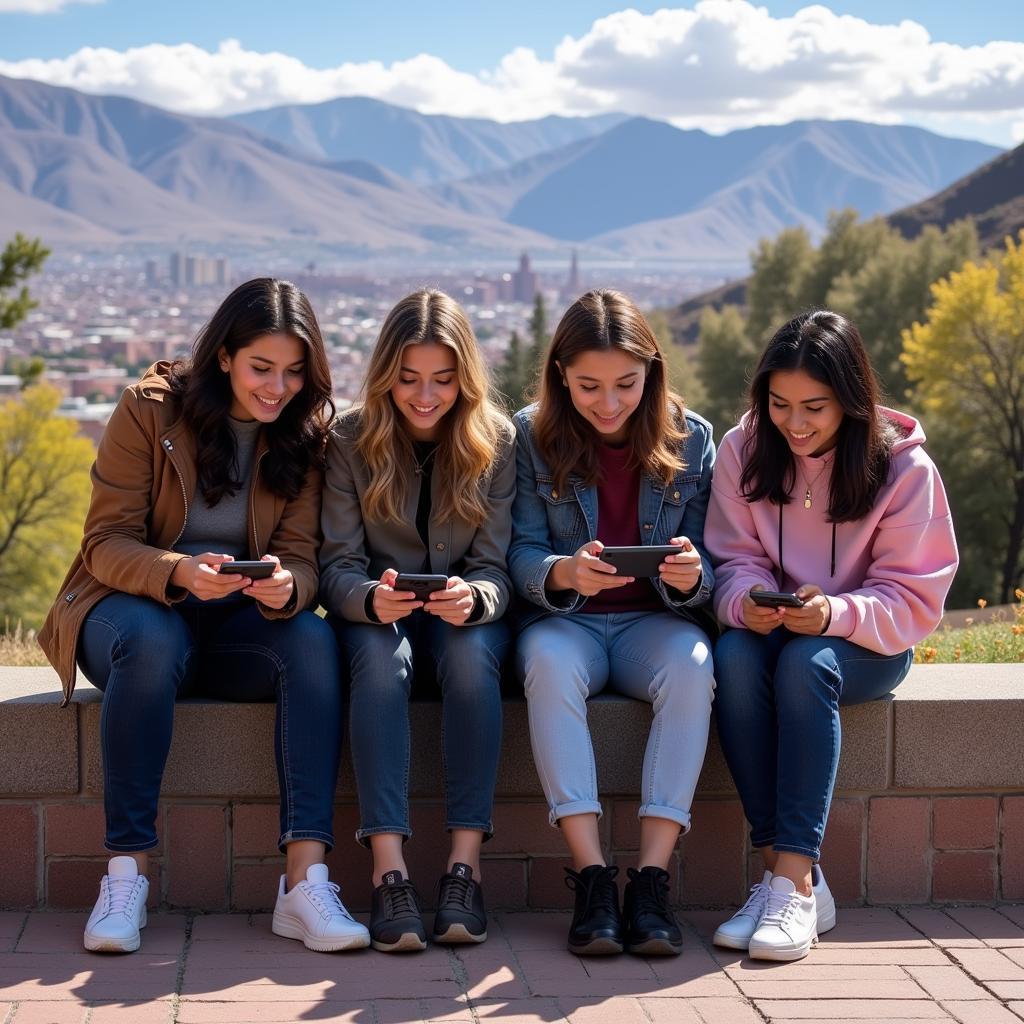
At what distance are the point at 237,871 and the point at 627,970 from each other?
1007mm

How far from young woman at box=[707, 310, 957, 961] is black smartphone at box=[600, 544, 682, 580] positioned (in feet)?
0.74

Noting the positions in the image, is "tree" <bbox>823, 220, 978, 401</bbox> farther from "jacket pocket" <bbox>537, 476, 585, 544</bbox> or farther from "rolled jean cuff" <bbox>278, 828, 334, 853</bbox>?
"rolled jean cuff" <bbox>278, 828, 334, 853</bbox>

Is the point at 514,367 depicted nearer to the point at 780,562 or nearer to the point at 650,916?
the point at 780,562

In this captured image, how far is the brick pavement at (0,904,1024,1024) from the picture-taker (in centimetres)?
267

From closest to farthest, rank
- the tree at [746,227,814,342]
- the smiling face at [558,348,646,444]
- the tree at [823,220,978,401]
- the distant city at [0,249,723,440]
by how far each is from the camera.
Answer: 1. the smiling face at [558,348,646,444]
2. the tree at [823,220,978,401]
3. the tree at [746,227,814,342]
4. the distant city at [0,249,723,440]

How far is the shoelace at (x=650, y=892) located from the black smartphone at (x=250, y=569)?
43.0 inches

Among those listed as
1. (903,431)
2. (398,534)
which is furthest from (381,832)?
(903,431)

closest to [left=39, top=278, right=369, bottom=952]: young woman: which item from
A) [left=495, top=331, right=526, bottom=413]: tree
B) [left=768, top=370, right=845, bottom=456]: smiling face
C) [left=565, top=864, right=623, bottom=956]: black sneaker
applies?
[left=565, top=864, right=623, bottom=956]: black sneaker

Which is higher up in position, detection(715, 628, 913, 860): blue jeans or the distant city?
the distant city

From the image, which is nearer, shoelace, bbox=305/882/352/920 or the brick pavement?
the brick pavement

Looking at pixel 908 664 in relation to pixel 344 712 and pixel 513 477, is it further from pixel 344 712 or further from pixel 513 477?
pixel 344 712

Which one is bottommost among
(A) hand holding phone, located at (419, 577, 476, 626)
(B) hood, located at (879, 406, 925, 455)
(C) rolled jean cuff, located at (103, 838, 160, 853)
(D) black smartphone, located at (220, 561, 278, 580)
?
(C) rolled jean cuff, located at (103, 838, 160, 853)

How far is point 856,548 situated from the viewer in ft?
11.2

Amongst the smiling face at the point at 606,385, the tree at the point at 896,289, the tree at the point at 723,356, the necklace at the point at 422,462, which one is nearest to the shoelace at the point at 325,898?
the necklace at the point at 422,462
